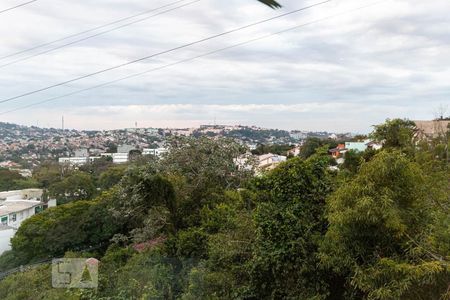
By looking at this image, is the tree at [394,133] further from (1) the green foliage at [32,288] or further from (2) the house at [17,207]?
(2) the house at [17,207]

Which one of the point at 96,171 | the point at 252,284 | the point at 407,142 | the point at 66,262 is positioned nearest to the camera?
the point at 252,284

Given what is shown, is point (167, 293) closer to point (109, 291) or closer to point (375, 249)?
point (109, 291)

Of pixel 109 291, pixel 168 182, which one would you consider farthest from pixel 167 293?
pixel 168 182

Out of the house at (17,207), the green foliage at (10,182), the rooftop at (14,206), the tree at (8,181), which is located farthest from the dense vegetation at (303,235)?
the tree at (8,181)

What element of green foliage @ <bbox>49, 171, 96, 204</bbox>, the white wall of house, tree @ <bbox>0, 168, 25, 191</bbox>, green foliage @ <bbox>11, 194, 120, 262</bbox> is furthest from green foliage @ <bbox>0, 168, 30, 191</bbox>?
green foliage @ <bbox>11, 194, 120, 262</bbox>

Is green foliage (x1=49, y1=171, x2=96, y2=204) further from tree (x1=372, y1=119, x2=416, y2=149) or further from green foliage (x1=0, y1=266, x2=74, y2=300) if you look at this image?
tree (x1=372, y1=119, x2=416, y2=149)
